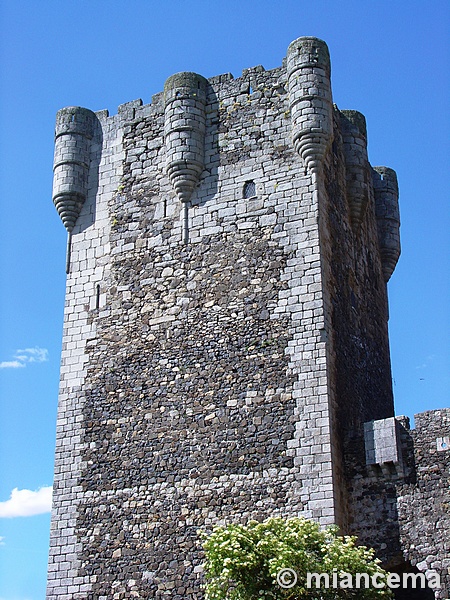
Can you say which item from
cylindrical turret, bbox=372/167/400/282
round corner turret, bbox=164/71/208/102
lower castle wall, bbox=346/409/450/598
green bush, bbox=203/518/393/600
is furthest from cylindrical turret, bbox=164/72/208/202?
green bush, bbox=203/518/393/600

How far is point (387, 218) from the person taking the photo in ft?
67.7

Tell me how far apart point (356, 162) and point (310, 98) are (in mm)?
2324

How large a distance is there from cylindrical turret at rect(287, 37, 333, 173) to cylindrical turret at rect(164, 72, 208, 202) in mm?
1725

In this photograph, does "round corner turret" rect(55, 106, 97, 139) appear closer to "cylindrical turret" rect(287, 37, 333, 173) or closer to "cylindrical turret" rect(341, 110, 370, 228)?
"cylindrical turret" rect(287, 37, 333, 173)

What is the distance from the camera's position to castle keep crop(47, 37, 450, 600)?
15.0 m

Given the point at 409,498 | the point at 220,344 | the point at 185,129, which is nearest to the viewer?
the point at 409,498

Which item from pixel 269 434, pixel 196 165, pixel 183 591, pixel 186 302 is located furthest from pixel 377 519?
pixel 196 165

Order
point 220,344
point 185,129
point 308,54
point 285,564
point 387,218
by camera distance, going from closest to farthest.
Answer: point 285,564, point 220,344, point 308,54, point 185,129, point 387,218

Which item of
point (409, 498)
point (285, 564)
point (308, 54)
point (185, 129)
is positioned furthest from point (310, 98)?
point (285, 564)

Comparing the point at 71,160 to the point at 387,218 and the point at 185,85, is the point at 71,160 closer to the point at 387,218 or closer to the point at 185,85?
the point at 185,85

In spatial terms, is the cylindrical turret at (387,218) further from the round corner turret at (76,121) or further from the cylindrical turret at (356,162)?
the round corner turret at (76,121)

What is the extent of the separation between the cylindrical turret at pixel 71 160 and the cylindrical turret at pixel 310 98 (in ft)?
13.6

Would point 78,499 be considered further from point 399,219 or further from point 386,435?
point 399,219

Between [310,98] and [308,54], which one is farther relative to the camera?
[308,54]
